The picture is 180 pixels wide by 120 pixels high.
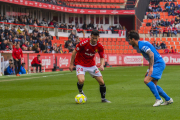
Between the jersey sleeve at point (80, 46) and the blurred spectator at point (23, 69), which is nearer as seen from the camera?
the jersey sleeve at point (80, 46)

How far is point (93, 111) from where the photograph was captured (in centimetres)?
705

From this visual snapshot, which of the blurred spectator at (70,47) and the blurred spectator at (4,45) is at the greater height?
the blurred spectator at (4,45)

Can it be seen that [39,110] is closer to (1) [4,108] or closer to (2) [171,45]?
(1) [4,108]

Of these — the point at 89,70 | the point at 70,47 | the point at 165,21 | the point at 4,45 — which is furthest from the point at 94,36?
the point at 165,21

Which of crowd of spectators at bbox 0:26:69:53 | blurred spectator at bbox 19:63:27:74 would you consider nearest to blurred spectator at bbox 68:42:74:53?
crowd of spectators at bbox 0:26:69:53

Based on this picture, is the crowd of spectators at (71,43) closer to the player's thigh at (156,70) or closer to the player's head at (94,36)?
the player's head at (94,36)

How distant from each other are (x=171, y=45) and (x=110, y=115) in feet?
125

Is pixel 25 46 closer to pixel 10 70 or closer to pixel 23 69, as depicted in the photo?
pixel 23 69

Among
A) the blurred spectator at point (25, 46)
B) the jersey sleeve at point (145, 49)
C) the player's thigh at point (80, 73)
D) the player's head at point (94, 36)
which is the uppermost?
the player's head at point (94, 36)

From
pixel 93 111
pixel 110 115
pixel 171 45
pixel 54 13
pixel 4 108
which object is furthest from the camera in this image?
pixel 54 13

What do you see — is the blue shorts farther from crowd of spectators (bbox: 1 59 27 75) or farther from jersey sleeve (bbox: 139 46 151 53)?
crowd of spectators (bbox: 1 59 27 75)

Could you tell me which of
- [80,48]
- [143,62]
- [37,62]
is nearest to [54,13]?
[143,62]

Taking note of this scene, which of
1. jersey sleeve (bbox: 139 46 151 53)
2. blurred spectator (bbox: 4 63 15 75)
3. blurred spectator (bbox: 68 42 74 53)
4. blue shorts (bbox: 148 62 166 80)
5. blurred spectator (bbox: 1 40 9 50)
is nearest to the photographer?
jersey sleeve (bbox: 139 46 151 53)

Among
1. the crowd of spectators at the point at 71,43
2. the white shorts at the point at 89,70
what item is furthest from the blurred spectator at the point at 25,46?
the white shorts at the point at 89,70
